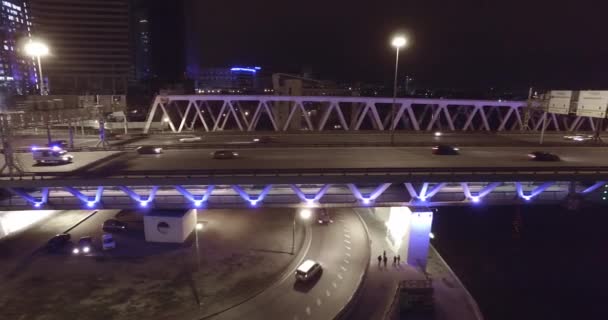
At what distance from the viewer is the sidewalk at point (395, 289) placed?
23203 millimetres

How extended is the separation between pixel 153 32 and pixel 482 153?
180777 mm

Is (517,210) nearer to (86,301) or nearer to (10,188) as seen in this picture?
(86,301)

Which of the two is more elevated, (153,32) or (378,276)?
(153,32)

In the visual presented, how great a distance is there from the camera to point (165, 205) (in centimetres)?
2558

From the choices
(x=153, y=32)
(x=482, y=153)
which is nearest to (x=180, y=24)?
(x=153, y=32)

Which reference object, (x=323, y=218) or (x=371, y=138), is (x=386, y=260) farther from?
(x=371, y=138)

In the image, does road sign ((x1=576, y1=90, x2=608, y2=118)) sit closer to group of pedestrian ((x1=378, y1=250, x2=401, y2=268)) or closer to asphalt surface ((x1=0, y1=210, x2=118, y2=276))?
group of pedestrian ((x1=378, y1=250, x2=401, y2=268))

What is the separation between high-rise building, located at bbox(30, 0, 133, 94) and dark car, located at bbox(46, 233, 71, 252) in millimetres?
117954

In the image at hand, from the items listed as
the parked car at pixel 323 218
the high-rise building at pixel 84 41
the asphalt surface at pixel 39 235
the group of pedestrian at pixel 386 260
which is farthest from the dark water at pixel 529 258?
the high-rise building at pixel 84 41

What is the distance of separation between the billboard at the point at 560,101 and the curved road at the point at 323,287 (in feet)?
89.6

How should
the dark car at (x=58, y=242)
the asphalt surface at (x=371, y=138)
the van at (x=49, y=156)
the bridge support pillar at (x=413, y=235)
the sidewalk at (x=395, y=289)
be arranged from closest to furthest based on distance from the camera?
the sidewalk at (x=395, y=289)
the van at (x=49, y=156)
the bridge support pillar at (x=413, y=235)
the dark car at (x=58, y=242)
the asphalt surface at (x=371, y=138)

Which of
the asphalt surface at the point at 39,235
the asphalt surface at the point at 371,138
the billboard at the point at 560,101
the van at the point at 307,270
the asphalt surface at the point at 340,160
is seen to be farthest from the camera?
the asphalt surface at the point at 371,138

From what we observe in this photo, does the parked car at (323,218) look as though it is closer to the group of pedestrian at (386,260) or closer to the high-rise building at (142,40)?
the group of pedestrian at (386,260)

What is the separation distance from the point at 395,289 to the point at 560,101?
31423mm
